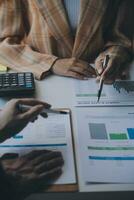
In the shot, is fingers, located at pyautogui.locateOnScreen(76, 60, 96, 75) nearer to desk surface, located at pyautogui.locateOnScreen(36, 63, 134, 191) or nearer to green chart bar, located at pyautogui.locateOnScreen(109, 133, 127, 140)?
desk surface, located at pyautogui.locateOnScreen(36, 63, 134, 191)

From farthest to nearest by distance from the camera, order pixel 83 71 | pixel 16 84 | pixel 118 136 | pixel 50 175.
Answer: pixel 83 71 < pixel 16 84 < pixel 118 136 < pixel 50 175

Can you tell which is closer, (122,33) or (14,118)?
(14,118)

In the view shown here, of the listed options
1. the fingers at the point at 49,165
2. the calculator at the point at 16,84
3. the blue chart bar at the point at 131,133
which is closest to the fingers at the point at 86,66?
the calculator at the point at 16,84

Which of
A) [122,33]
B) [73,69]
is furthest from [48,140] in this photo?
[122,33]

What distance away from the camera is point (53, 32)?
110 centimetres

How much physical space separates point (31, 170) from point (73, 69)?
1.44 ft

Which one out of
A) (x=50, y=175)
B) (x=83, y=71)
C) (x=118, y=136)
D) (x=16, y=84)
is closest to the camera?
(x=50, y=175)

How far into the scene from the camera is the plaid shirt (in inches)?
42.7

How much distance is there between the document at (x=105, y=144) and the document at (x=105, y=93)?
0.10 feet

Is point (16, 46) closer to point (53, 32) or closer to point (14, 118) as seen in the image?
point (53, 32)

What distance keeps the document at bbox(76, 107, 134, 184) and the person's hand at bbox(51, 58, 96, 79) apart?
179 millimetres

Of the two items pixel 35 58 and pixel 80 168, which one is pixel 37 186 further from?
pixel 35 58

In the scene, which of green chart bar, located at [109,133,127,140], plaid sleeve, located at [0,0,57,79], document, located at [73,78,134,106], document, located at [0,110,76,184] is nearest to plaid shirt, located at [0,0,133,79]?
plaid sleeve, located at [0,0,57,79]

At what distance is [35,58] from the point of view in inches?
43.6
